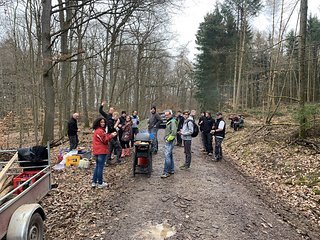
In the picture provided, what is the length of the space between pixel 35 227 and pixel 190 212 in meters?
3.13

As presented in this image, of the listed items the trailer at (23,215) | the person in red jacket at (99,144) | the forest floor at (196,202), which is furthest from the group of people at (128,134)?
the trailer at (23,215)

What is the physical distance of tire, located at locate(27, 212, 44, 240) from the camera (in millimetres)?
4285

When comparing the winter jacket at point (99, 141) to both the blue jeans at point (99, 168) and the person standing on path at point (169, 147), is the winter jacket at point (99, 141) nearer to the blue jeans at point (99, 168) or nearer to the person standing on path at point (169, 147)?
the blue jeans at point (99, 168)

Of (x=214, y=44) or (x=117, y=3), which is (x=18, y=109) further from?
(x=214, y=44)

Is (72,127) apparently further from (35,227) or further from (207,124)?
(35,227)

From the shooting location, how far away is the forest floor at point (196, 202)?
5621mm

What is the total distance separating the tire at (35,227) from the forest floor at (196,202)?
3.11ft

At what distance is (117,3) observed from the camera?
40.8 feet

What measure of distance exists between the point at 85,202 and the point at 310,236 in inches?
199

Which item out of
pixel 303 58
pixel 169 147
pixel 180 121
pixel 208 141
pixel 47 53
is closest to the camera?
pixel 169 147

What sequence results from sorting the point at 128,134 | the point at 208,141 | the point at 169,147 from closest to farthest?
the point at 169,147, the point at 128,134, the point at 208,141

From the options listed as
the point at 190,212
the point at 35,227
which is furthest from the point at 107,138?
the point at 35,227

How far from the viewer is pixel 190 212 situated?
629 cm

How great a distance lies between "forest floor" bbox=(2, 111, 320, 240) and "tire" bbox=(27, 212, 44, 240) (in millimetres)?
948
